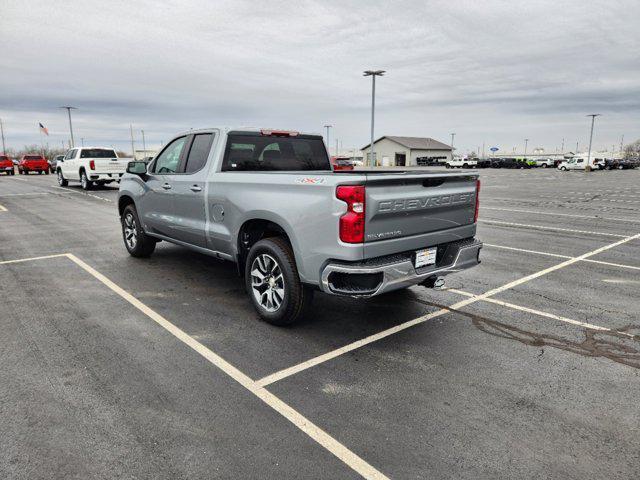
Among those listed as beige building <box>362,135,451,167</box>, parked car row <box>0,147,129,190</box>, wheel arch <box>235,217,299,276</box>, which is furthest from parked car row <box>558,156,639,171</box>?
wheel arch <box>235,217,299,276</box>

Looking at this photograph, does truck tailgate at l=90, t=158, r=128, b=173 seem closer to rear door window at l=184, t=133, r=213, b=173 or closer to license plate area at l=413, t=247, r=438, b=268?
rear door window at l=184, t=133, r=213, b=173

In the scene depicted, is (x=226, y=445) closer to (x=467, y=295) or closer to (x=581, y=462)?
(x=581, y=462)

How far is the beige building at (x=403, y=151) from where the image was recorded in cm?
8200

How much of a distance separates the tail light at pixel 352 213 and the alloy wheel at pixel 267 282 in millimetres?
966

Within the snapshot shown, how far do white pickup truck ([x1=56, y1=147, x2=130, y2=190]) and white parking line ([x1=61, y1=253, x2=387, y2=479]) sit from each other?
58.8 feet

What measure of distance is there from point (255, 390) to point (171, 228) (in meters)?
3.42

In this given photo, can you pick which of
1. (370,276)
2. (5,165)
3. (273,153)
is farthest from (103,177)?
(5,165)

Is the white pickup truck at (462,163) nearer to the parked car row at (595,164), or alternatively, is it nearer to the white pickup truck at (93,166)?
the parked car row at (595,164)

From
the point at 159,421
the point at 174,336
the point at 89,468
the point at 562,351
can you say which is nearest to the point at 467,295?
the point at 562,351

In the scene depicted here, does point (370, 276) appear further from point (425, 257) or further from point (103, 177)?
point (103, 177)

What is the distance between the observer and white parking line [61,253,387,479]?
2597mm

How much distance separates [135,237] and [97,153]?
17.0 metres

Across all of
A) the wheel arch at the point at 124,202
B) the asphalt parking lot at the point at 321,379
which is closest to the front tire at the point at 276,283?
the asphalt parking lot at the point at 321,379

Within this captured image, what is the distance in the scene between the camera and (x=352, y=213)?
368 centimetres
